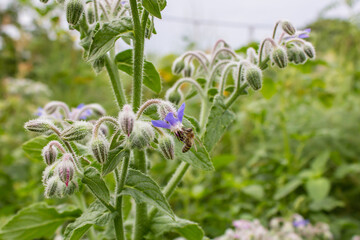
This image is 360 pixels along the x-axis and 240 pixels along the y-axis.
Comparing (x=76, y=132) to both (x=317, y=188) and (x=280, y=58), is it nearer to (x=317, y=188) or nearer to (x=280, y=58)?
(x=280, y=58)

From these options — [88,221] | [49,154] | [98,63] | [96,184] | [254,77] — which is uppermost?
[98,63]

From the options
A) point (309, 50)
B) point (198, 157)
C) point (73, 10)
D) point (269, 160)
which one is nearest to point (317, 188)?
point (269, 160)

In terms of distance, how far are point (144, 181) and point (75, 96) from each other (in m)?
3.67

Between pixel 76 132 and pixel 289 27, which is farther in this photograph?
pixel 289 27

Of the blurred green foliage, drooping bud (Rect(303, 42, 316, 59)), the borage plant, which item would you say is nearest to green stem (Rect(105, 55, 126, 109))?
the borage plant

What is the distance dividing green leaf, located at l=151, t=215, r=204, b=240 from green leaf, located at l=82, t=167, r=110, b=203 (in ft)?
1.03

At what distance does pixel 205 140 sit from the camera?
1.36 m

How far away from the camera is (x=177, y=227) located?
1.41 meters

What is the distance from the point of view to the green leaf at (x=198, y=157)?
1.20m

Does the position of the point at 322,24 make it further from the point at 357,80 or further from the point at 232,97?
the point at 232,97

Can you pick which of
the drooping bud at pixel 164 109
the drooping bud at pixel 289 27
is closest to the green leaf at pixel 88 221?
the drooping bud at pixel 164 109

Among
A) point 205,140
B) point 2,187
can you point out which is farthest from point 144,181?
point 2,187

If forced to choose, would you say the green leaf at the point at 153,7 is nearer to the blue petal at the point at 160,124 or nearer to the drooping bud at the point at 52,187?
the blue petal at the point at 160,124

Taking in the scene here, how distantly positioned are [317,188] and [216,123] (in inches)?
61.0
